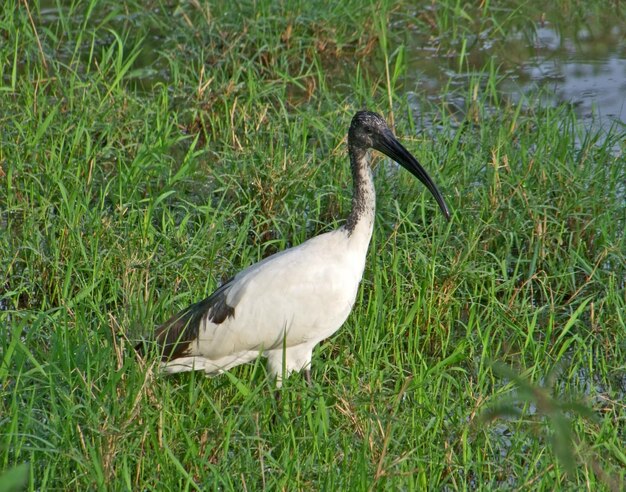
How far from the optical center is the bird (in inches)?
148

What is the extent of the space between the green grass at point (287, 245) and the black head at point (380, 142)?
46 cm

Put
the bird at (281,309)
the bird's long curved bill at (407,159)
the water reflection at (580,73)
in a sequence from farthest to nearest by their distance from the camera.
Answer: the water reflection at (580,73)
the bird's long curved bill at (407,159)
the bird at (281,309)

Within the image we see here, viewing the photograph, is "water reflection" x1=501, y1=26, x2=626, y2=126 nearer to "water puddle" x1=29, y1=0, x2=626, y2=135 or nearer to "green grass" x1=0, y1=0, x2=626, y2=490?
"water puddle" x1=29, y1=0, x2=626, y2=135

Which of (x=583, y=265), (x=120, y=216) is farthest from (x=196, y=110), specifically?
(x=583, y=265)

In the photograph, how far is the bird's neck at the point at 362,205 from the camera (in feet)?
12.4

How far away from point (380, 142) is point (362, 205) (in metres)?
0.31

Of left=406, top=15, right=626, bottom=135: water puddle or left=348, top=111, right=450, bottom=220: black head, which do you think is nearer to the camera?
left=348, top=111, right=450, bottom=220: black head

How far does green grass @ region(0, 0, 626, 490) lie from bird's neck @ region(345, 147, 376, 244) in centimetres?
43

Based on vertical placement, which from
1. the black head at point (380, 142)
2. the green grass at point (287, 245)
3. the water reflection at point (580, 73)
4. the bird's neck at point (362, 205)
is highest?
the black head at point (380, 142)

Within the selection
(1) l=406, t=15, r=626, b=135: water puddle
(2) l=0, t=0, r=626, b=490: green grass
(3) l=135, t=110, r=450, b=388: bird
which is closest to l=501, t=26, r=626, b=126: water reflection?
(1) l=406, t=15, r=626, b=135: water puddle

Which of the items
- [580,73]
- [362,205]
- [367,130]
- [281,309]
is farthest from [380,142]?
[580,73]

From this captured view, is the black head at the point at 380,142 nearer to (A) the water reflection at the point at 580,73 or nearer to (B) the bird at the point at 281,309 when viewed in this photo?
(B) the bird at the point at 281,309

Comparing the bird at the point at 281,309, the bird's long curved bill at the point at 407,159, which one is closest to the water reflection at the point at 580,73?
the bird's long curved bill at the point at 407,159

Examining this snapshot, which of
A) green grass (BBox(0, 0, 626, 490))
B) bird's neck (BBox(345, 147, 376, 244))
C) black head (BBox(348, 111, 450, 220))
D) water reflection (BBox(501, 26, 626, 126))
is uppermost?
black head (BBox(348, 111, 450, 220))
